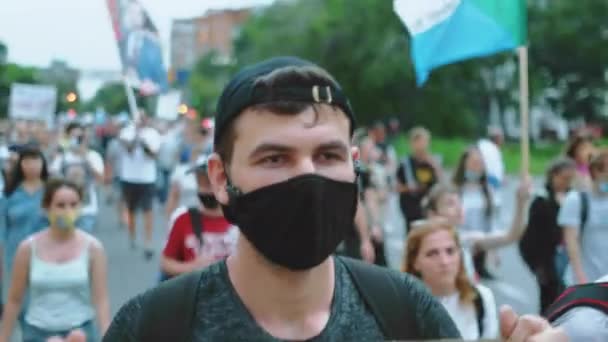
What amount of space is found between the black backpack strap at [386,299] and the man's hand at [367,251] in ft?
17.3

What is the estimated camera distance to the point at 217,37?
5915 inches

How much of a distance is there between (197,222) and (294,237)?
3067 mm

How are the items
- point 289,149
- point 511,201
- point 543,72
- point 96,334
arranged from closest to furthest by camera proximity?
point 289,149 < point 96,334 < point 511,201 < point 543,72

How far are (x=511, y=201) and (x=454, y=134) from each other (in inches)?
1192

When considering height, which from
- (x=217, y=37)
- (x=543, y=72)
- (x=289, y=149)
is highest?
(x=217, y=37)

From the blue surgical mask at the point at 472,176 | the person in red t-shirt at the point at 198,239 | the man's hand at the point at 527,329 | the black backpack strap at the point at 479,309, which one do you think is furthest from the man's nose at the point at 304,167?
the blue surgical mask at the point at 472,176

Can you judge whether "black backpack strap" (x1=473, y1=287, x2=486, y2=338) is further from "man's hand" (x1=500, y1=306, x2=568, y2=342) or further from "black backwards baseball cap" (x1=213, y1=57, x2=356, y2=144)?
"man's hand" (x1=500, y1=306, x2=568, y2=342)

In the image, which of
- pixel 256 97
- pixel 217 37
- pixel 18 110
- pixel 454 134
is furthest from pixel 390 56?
pixel 217 37

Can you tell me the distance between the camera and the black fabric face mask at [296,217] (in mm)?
2055

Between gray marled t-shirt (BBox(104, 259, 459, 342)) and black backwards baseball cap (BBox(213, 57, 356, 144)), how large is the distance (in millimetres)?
336

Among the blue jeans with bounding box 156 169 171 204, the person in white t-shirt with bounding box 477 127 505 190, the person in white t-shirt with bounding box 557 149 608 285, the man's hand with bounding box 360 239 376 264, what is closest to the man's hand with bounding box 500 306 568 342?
the person in white t-shirt with bounding box 557 149 608 285

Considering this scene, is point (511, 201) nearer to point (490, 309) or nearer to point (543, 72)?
point (490, 309)

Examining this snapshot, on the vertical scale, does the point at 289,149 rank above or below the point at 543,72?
below

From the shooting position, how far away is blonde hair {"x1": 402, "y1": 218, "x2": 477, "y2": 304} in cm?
467
